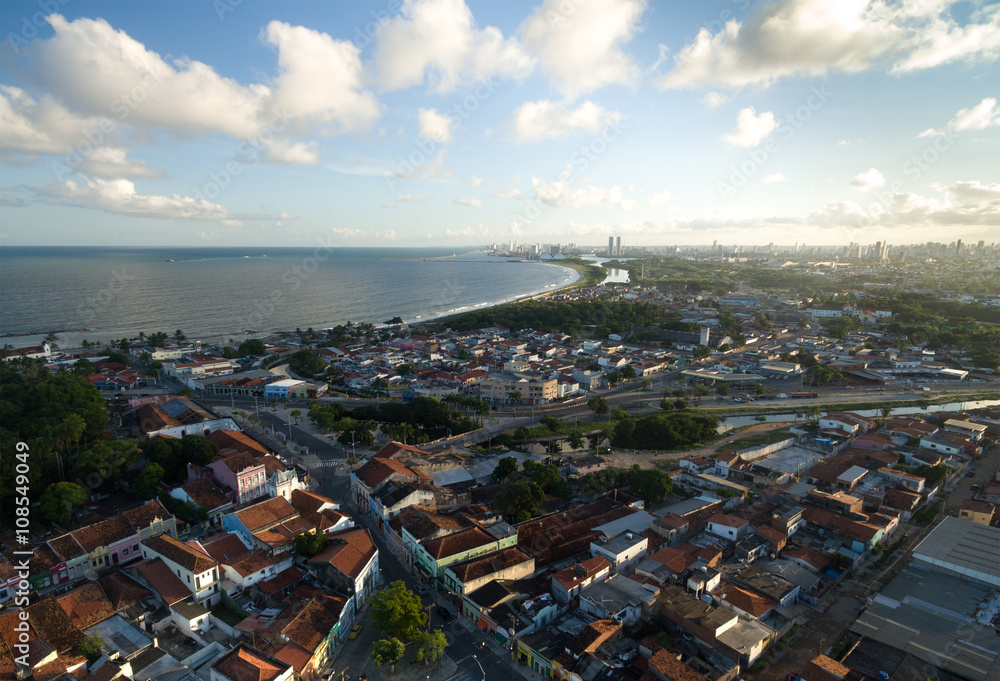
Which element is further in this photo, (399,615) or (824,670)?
(399,615)

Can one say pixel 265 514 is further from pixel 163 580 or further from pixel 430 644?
pixel 430 644

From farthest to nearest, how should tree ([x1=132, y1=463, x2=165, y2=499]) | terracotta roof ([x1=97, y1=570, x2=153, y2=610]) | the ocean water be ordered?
1. the ocean water
2. tree ([x1=132, y1=463, x2=165, y2=499])
3. terracotta roof ([x1=97, y1=570, x2=153, y2=610])

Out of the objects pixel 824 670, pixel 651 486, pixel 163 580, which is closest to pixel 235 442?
pixel 163 580

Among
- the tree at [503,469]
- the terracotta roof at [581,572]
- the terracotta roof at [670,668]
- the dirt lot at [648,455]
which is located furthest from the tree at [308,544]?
the dirt lot at [648,455]

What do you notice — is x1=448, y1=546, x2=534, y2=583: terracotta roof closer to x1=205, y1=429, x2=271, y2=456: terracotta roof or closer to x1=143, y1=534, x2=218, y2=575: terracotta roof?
x1=143, y1=534, x2=218, y2=575: terracotta roof

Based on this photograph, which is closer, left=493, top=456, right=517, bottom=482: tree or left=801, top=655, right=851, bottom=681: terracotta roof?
left=801, top=655, right=851, bottom=681: terracotta roof

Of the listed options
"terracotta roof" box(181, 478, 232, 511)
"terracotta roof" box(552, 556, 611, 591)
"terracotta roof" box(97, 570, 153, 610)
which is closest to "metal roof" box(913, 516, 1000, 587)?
"terracotta roof" box(552, 556, 611, 591)
